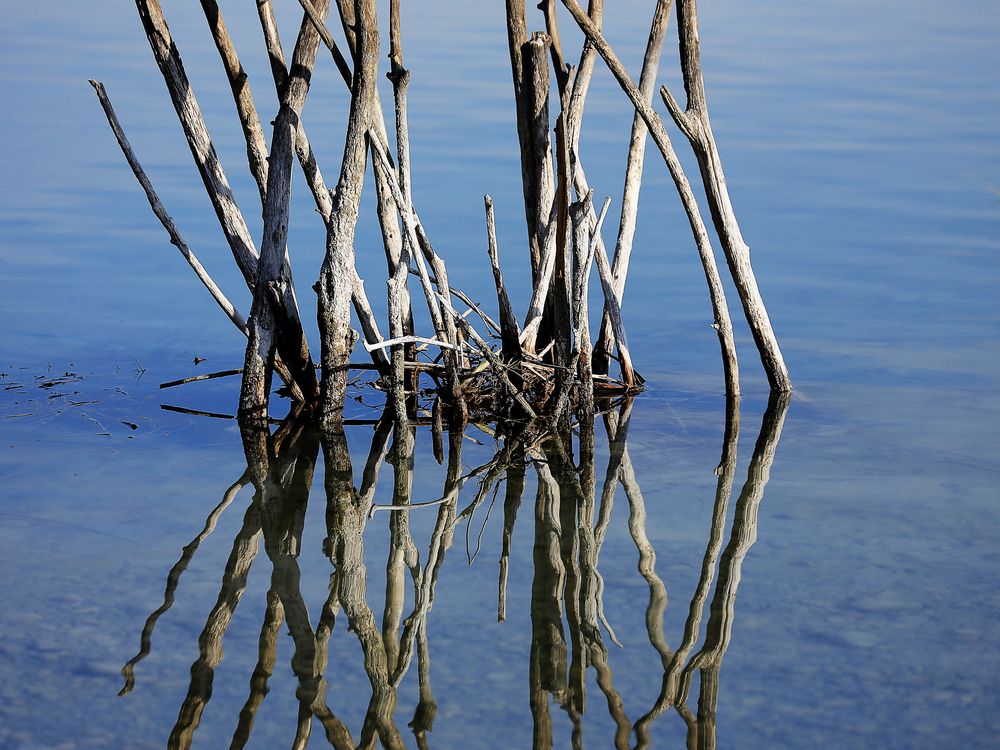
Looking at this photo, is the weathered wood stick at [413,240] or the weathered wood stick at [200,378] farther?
the weathered wood stick at [200,378]

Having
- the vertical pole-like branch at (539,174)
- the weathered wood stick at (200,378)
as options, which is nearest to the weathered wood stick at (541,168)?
the vertical pole-like branch at (539,174)

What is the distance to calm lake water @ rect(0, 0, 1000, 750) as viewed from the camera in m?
3.69

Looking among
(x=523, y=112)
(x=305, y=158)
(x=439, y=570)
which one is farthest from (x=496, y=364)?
(x=439, y=570)

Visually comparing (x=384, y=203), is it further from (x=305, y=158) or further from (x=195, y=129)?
(x=195, y=129)

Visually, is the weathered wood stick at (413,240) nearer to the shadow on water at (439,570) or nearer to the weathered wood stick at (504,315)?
the weathered wood stick at (504,315)

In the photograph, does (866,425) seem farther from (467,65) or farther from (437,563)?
(467,65)

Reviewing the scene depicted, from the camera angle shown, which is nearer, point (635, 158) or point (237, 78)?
point (237, 78)

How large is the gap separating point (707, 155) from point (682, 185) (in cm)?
19

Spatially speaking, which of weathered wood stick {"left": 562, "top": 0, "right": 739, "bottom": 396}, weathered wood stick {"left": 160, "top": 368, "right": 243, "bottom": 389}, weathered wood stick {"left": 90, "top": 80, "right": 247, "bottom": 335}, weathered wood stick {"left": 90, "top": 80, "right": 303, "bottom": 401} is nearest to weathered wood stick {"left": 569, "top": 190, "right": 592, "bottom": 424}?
weathered wood stick {"left": 562, "top": 0, "right": 739, "bottom": 396}

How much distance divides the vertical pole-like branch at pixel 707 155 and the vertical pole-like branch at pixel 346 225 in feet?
4.55

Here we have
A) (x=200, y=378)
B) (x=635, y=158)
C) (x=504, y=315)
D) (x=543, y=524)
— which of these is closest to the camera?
(x=543, y=524)

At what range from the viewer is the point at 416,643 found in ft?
13.3

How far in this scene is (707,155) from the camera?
19.5 feet

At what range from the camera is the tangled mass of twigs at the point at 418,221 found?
18.2 feet
